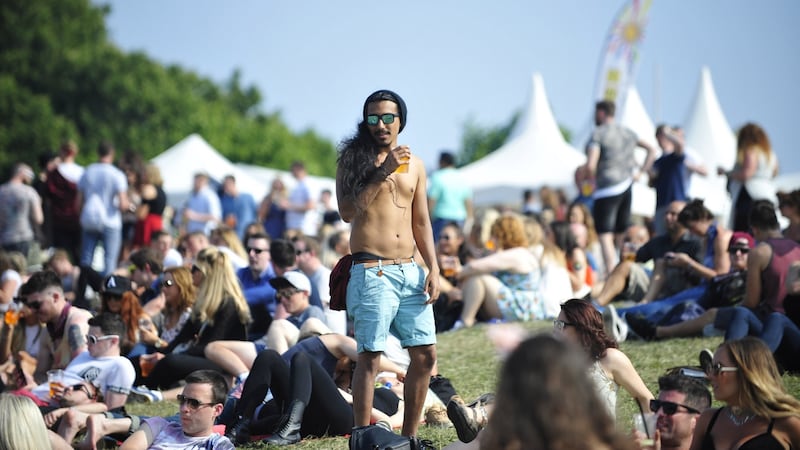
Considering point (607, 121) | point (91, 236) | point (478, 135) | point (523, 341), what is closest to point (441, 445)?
point (523, 341)

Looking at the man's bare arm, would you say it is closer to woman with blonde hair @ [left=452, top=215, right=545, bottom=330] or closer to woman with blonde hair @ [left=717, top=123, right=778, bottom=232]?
woman with blonde hair @ [left=452, top=215, right=545, bottom=330]

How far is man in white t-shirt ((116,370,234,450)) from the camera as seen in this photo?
5727 millimetres

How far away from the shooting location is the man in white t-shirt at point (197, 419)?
5.73m

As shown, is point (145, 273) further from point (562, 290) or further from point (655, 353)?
point (655, 353)

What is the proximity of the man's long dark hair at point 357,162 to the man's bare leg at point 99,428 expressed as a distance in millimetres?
2353

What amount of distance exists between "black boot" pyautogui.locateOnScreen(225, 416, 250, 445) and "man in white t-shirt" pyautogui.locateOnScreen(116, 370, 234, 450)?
0.83 m

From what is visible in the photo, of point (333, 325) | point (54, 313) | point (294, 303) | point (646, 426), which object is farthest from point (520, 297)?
point (646, 426)

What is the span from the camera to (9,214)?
1452 cm

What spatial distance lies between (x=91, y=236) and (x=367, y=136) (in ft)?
31.2

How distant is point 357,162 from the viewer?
5.59 m

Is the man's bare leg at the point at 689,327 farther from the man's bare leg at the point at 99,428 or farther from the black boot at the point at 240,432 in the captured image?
the man's bare leg at the point at 99,428

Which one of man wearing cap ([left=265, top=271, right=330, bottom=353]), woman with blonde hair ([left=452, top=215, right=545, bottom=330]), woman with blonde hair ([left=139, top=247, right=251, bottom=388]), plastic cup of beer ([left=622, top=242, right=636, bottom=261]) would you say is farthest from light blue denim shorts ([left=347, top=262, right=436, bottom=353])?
plastic cup of beer ([left=622, top=242, right=636, bottom=261])

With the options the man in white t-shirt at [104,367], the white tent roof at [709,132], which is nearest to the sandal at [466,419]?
the man in white t-shirt at [104,367]

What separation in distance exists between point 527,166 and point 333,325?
573 inches
